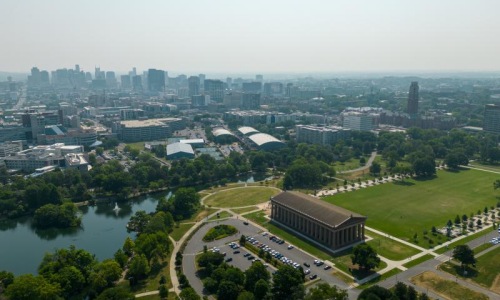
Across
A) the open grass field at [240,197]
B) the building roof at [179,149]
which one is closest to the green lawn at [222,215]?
the open grass field at [240,197]

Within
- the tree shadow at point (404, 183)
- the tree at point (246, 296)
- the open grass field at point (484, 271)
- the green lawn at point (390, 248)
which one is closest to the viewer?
the tree at point (246, 296)

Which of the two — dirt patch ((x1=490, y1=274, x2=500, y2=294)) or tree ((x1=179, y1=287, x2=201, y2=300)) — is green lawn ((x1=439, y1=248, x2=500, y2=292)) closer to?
dirt patch ((x1=490, y1=274, x2=500, y2=294))

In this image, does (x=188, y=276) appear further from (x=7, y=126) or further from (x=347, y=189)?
(x=7, y=126)

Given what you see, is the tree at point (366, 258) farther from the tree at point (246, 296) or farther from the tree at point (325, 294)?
the tree at point (246, 296)

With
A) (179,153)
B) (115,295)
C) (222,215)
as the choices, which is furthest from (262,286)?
(179,153)

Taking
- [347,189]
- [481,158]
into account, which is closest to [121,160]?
[347,189]

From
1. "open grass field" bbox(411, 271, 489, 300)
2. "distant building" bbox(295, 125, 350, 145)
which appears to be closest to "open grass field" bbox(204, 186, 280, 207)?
"open grass field" bbox(411, 271, 489, 300)
